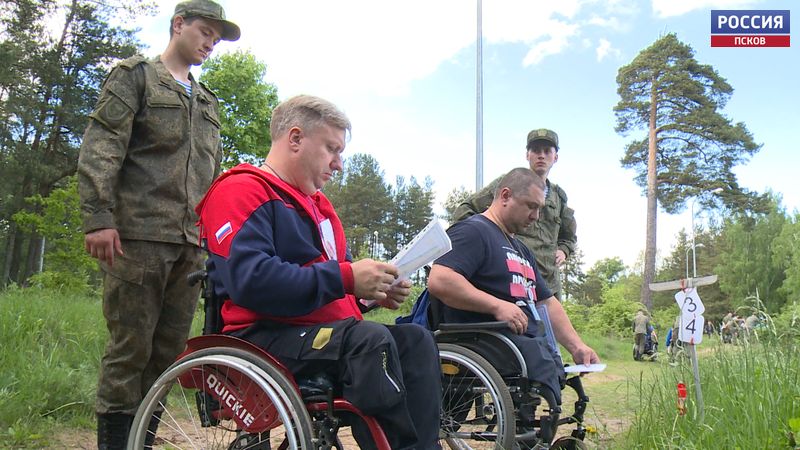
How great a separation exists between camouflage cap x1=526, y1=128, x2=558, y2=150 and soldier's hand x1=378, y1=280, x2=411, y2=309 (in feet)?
9.68

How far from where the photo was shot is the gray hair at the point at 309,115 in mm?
2156

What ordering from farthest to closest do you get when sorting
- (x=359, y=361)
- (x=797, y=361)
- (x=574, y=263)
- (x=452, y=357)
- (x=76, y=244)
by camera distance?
(x=574, y=263) < (x=76, y=244) < (x=452, y=357) < (x=797, y=361) < (x=359, y=361)

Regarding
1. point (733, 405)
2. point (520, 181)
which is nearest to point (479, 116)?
point (520, 181)

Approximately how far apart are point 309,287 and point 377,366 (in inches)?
11.4

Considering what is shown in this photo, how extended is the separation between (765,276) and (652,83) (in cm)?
2391

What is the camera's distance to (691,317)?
2.71 metres

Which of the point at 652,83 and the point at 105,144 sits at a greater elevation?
the point at 652,83

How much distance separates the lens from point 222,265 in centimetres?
193

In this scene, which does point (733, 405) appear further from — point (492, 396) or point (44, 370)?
point (44, 370)

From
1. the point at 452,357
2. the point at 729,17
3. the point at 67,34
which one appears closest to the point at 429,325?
the point at 452,357

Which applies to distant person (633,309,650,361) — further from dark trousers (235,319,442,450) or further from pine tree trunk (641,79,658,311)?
dark trousers (235,319,442,450)

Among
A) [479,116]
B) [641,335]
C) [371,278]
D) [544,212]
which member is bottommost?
[641,335]

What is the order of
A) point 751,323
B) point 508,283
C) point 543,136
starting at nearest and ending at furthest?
point 751,323
point 508,283
point 543,136

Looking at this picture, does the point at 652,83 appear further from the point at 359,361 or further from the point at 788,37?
the point at 359,361
